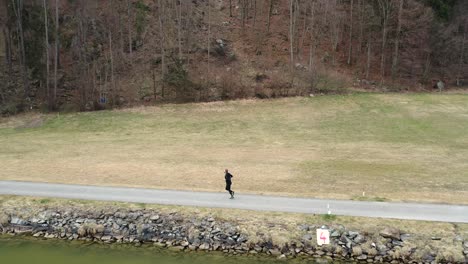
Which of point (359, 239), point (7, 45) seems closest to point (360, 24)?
point (7, 45)

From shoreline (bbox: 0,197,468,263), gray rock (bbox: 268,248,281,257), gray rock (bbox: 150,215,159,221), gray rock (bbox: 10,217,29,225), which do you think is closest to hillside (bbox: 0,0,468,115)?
gray rock (bbox: 10,217,29,225)

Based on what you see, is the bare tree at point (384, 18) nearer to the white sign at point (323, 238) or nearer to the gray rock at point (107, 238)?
the white sign at point (323, 238)

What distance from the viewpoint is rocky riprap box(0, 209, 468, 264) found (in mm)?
17156

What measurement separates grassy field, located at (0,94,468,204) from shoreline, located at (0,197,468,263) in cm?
356

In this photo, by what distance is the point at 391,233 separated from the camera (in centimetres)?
1738

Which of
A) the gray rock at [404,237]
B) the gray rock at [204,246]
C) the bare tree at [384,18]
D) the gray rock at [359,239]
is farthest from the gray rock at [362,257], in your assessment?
the bare tree at [384,18]

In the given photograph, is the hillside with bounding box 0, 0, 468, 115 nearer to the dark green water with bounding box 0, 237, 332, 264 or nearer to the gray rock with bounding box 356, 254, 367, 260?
the dark green water with bounding box 0, 237, 332, 264

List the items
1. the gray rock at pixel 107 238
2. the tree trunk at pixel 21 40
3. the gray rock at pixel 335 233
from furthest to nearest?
the tree trunk at pixel 21 40
the gray rock at pixel 107 238
the gray rock at pixel 335 233

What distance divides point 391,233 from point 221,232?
697 cm

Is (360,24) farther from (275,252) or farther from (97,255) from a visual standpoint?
(97,255)

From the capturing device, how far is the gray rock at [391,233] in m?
17.3

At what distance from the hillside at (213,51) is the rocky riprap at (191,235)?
28.8 meters

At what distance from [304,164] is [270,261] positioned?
1195 cm

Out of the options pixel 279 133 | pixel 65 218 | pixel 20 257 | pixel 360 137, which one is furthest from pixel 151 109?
pixel 20 257
